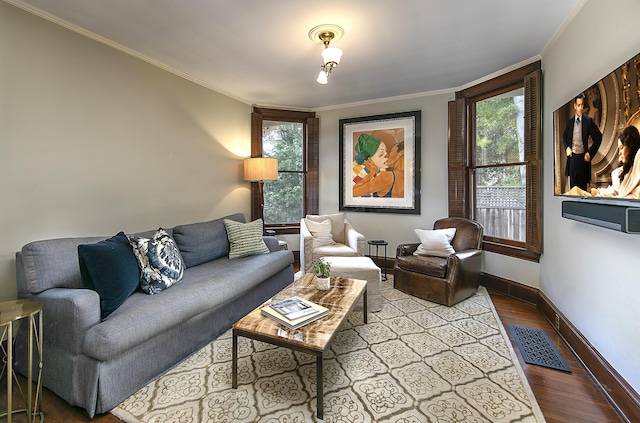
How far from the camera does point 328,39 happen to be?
2.46m

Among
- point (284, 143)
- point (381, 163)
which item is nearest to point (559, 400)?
point (381, 163)

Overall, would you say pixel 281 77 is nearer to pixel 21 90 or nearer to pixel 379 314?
pixel 21 90

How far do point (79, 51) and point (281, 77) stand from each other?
1.92m

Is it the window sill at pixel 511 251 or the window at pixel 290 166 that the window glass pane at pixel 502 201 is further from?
the window at pixel 290 166

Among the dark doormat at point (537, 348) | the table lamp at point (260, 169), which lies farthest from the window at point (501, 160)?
the table lamp at point (260, 169)

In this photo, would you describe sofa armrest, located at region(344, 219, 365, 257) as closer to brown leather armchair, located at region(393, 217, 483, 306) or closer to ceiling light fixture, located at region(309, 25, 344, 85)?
brown leather armchair, located at region(393, 217, 483, 306)

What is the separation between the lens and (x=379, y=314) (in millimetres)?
2787

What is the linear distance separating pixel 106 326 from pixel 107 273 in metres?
0.36

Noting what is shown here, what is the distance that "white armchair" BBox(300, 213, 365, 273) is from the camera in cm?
352

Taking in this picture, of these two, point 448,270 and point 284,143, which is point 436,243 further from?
point 284,143

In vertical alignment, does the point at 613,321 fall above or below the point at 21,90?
below

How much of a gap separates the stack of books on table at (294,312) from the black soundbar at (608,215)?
1616mm

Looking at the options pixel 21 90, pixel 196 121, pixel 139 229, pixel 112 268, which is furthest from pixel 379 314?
pixel 21 90

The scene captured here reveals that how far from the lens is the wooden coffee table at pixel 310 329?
1.50 meters
